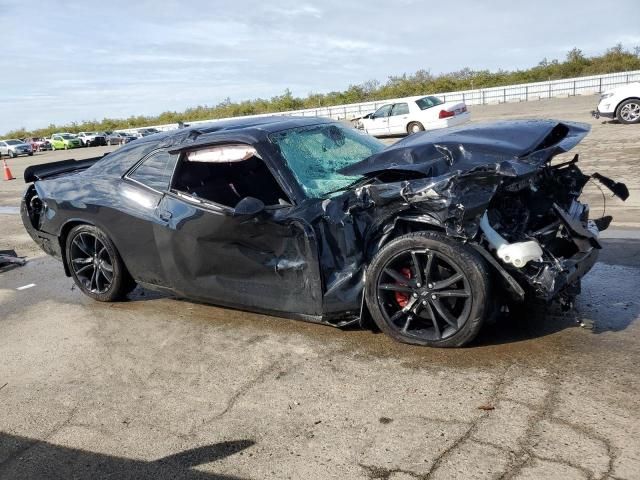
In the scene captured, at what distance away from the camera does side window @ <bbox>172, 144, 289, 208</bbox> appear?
4.38 metres

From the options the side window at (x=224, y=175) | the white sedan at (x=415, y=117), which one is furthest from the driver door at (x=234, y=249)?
the white sedan at (x=415, y=117)

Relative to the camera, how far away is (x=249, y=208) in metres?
3.93

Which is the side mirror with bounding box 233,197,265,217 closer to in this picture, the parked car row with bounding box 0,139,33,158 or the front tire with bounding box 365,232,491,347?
the front tire with bounding box 365,232,491,347

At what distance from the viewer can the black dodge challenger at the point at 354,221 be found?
3.54 m

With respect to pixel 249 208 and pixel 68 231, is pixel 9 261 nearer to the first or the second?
pixel 68 231

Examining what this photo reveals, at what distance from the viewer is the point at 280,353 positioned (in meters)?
4.04

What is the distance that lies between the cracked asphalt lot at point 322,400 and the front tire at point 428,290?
152 millimetres

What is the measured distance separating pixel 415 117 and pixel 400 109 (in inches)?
31.9

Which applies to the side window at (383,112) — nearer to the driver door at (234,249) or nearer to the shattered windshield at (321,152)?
the shattered windshield at (321,152)

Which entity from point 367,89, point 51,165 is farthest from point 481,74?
point 51,165

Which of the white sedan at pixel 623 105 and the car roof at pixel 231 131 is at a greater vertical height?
the car roof at pixel 231 131

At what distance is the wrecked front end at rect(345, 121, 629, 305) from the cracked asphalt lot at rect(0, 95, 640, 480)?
1.64 feet

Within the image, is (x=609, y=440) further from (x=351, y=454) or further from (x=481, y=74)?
(x=481, y=74)

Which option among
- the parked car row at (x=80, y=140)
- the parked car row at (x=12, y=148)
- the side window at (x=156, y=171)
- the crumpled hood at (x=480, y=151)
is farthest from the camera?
the parked car row at (x=80, y=140)
